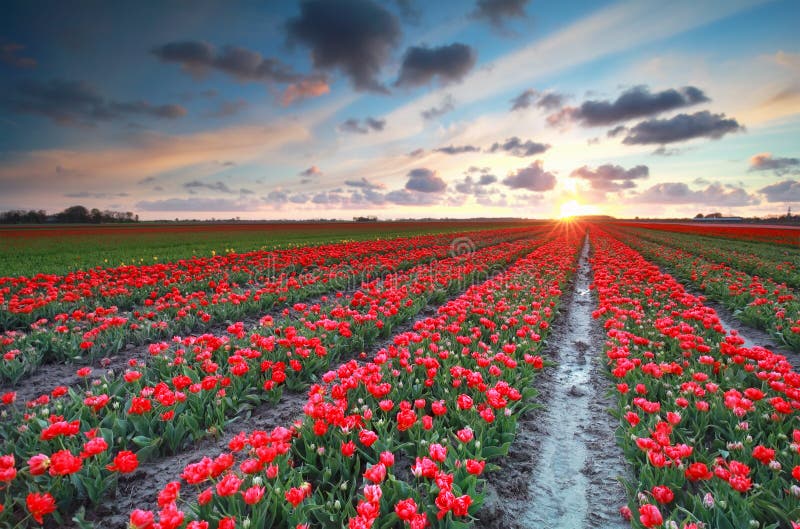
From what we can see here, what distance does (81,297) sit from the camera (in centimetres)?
961

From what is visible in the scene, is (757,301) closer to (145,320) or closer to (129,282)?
(145,320)

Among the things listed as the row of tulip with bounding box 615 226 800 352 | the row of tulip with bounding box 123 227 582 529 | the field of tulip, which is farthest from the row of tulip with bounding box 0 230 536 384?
the row of tulip with bounding box 615 226 800 352

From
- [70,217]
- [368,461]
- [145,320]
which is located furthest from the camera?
[70,217]

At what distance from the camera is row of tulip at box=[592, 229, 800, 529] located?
288 cm

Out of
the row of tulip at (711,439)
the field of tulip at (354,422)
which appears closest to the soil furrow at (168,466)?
the field of tulip at (354,422)

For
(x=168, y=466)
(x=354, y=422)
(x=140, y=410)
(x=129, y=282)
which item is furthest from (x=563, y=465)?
(x=129, y=282)

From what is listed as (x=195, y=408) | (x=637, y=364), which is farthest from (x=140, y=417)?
(x=637, y=364)

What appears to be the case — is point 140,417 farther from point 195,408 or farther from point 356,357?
point 356,357

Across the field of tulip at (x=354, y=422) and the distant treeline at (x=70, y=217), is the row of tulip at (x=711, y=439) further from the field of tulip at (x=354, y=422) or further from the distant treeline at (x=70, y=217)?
the distant treeline at (x=70, y=217)

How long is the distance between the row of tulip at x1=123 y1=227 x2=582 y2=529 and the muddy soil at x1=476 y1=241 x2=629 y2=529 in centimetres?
29

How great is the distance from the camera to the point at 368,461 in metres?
3.80

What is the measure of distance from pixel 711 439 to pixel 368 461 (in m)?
3.84

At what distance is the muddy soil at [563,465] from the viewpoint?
3432 millimetres

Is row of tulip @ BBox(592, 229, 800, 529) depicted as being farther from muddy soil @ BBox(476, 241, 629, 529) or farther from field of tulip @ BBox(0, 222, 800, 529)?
muddy soil @ BBox(476, 241, 629, 529)
